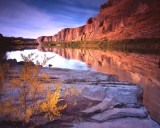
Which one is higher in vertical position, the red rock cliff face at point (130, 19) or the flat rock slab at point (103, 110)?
the red rock cliff face at point (130, 19)

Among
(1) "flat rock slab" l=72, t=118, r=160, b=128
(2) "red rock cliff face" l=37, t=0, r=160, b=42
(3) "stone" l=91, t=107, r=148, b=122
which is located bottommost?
(1) "flat rock slab" l=72, t=118, r=160, b=128

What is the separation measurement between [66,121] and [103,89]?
2.37m

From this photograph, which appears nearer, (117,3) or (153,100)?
(153,100)

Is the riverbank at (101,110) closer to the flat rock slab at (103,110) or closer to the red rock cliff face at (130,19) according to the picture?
the flat rock slab at (103,110)

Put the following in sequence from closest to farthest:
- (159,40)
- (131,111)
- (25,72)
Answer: (25,72), (131,111), (159,40)

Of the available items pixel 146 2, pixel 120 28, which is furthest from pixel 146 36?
pixel 120 28

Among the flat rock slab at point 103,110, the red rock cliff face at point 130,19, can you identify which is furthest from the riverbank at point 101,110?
the red rock cliff face at point 130,19

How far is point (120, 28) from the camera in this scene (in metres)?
77.2

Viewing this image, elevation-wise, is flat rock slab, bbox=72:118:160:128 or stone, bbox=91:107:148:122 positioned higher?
stone, bbox=91:107:148:122

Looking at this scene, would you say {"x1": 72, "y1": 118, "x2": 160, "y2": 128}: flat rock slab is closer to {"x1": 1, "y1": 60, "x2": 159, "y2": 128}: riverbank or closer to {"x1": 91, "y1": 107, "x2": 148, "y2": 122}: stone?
{"x1": 1, "y1": 60, "x2": 159, "y2": 128}: riverbank

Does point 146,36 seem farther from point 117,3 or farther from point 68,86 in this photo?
point 68,86

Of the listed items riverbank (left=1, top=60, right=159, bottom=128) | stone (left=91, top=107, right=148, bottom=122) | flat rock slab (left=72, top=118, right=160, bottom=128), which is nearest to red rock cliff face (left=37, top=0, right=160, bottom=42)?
riverbank (left=1, top=60, right=159, bottom=128)

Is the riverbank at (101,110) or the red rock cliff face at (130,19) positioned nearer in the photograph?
the riverbank at (101,110)

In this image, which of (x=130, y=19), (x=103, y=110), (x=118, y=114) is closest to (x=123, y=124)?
(x=118, y=114)
